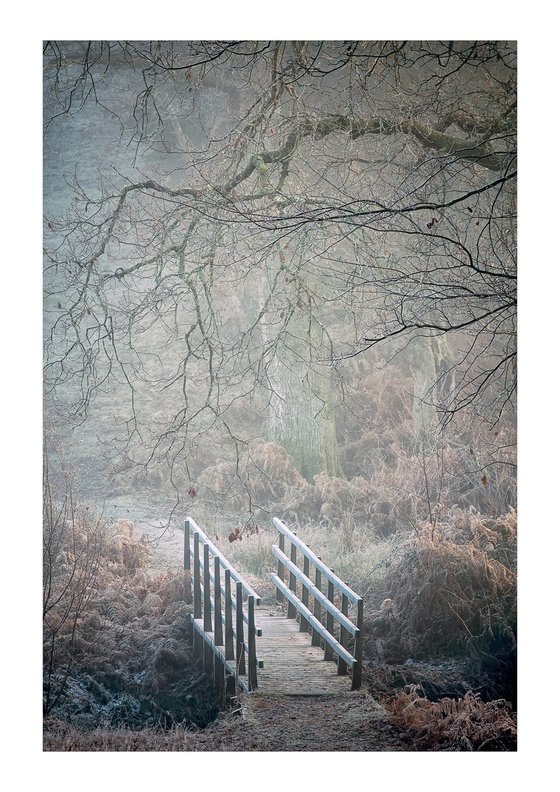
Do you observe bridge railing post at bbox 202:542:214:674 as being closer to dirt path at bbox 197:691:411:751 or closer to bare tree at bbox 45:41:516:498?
dirt path at bbox 197:691:411:751

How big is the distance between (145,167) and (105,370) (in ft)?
4.54

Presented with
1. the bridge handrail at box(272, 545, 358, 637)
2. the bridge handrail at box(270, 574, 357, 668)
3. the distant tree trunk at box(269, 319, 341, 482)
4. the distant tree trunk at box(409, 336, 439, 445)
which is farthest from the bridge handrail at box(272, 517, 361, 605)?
the distant tree trunk at box(409, 336, 439, 445)

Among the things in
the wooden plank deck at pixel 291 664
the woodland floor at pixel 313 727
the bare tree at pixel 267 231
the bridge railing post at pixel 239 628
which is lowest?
the woodland floor at pixel 313 727

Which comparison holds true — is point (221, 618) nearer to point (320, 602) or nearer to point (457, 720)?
point (320, 602)

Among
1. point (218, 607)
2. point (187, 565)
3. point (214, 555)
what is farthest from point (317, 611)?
point (187, 565)

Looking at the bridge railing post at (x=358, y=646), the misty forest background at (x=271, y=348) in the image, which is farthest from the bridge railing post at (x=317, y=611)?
the bridge railing post at (x=358, y=646)

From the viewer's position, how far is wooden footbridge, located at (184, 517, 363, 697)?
5.90 meters

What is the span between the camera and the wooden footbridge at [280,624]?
5.90m

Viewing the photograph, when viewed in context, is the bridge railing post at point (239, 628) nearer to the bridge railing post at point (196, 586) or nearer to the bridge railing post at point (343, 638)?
the bridge railing post at point (196, 586)

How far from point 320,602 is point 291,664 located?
44 cm

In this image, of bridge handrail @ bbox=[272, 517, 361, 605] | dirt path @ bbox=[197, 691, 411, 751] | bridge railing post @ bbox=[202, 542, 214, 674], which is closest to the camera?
dirt path @ bbox=[197, 691, 411, 751]

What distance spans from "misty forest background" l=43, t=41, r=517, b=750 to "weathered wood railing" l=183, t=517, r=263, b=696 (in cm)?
12

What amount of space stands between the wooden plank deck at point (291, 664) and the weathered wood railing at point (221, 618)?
9 cm

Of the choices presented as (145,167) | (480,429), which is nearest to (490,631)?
(480,429)
